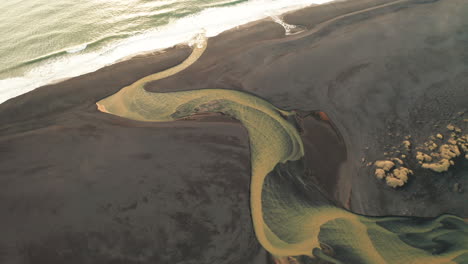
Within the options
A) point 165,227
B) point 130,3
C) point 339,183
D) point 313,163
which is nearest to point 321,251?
point 339,183

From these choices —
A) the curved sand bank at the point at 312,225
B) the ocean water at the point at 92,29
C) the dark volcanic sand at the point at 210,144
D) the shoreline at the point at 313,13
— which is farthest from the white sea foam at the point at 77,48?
the curved sand bank at the point at 312,225

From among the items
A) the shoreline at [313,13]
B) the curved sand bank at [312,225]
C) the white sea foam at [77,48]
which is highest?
the white sea foam at [77,48]

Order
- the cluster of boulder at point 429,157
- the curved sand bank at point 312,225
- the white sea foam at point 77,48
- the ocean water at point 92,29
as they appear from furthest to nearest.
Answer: the white sea foam at point 77,48, the ocean water at point 92,29, the cluster of boulder at point 429,157, the curved sand bank at point 312,225

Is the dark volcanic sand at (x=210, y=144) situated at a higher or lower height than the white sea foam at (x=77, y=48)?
lower

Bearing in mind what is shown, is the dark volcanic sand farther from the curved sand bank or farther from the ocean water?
the ocean water

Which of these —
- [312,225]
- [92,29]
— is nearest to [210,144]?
[312,225]

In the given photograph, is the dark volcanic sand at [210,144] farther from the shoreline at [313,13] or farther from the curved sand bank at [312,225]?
the shoreline at [313,13]

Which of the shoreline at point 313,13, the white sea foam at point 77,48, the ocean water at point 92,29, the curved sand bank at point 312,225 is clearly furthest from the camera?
the shoreline at point 313,13
